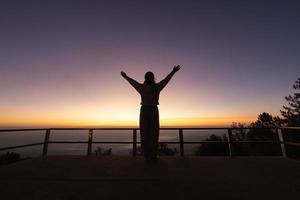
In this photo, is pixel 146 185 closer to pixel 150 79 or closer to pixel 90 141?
pixel 150 79

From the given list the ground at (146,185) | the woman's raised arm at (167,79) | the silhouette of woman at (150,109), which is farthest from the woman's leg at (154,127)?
the ground at (146,185)

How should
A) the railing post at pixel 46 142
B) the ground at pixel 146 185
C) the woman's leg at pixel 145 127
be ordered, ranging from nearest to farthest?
the ground at pixel 146 185 → the woman's leg at pixel 145 127 → the railing post at pixel 46 142

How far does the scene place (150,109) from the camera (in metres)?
3.57

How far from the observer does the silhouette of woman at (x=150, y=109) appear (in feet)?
11.7

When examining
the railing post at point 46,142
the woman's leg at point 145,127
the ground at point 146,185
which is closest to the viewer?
the ground at point 146,185

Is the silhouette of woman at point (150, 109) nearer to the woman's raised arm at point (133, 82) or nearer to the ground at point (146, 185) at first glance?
the woman's raised arm at point (133, 82)

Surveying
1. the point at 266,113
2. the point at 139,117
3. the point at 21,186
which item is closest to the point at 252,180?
the point at 139,117

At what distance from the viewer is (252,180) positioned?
238cm

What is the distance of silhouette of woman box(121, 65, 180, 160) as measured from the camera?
3562mm

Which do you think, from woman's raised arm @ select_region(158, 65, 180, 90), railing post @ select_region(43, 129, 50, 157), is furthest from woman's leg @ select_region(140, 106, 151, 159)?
railing post @ select_region(43, 129, 50, 157)

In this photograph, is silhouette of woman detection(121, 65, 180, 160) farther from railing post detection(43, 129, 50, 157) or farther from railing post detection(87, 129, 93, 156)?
railing post detection(43, 129, 50, 157)

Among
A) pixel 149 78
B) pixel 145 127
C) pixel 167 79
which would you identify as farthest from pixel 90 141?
pixel 167 79

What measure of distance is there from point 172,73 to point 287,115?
3199 cm

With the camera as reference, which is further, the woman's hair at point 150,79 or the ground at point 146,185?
the woman's hair at point 150,79
